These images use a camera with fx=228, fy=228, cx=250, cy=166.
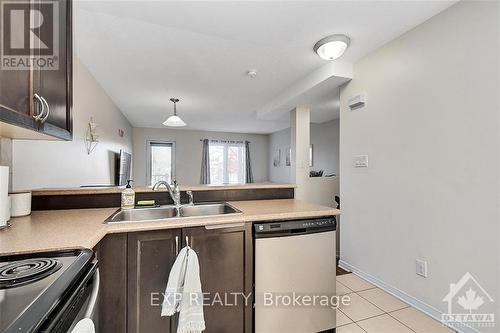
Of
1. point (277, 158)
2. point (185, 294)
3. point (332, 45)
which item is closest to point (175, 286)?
point (185, 294)

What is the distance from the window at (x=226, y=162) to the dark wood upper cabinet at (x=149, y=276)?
579 centimetres

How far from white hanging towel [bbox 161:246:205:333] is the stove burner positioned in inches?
22.7

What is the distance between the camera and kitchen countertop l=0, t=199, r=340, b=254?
951 mm

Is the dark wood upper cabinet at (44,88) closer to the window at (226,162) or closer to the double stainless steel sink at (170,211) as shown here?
the double stainless steel sink at (170,211)

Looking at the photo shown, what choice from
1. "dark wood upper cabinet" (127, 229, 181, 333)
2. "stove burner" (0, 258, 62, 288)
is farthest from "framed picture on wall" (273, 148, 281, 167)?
"stove burner" (0, 258, 62, 288)

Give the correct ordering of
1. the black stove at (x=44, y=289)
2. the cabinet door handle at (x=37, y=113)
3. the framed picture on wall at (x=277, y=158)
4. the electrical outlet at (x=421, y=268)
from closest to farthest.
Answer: the black stove at (x=44, y=289) → the cabinet door handle at (x=37, y=113) → the electrical outlet at (x=421, y=268) → the framed picture on wall at (x=277, y=158)

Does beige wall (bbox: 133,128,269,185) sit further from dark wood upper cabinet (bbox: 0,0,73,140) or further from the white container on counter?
dark wood upper cabinet (bbox: 0,0,73,140)

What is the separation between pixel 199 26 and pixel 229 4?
0.37 metres

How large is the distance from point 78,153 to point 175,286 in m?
2.03

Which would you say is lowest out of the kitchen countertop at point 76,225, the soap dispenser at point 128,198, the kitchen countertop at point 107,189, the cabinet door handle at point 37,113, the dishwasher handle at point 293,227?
the dishwasher handle at point 293,227

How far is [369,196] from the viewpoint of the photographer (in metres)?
2.42

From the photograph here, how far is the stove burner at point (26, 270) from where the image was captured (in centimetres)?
69

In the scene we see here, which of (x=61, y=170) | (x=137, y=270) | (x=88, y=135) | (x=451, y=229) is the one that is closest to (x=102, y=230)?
(x=137, y=270)

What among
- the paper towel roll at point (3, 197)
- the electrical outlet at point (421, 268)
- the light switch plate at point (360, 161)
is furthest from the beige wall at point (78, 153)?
the electrical outlet at point (421, 268)
